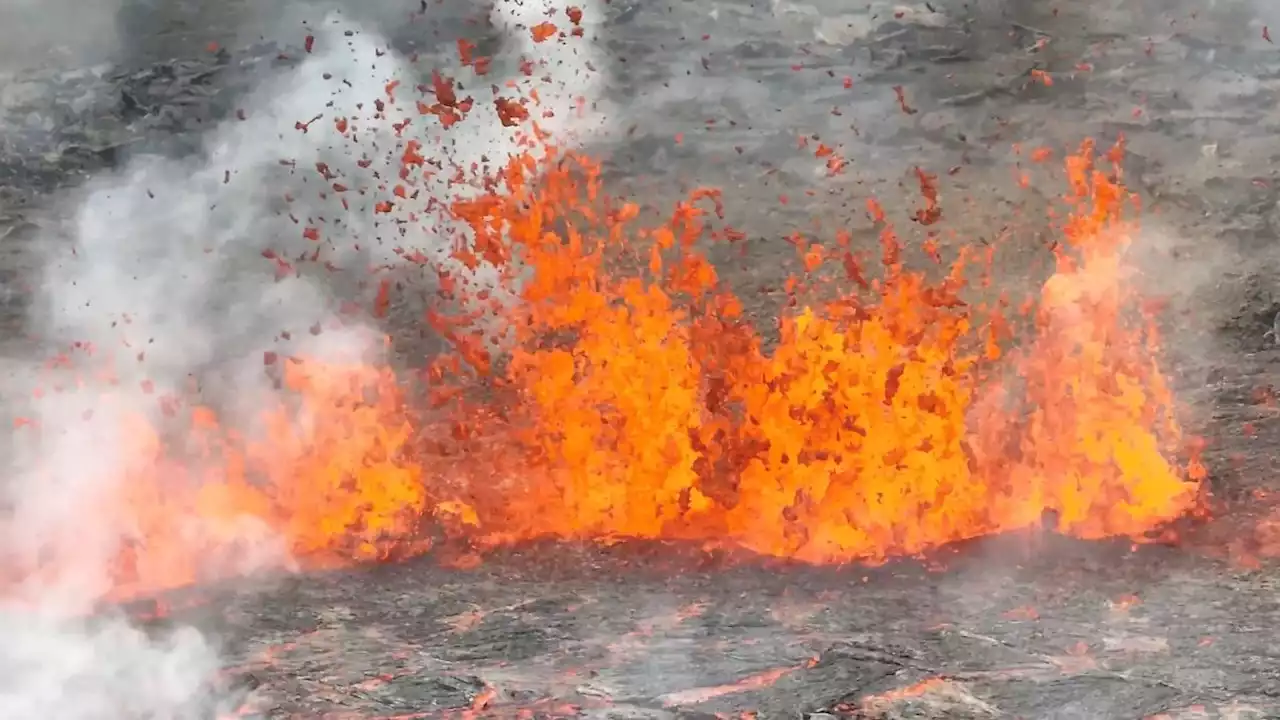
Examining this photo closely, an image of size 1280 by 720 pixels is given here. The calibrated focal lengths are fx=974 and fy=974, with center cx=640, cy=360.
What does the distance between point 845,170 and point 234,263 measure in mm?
2235

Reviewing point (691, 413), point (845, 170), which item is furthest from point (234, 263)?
point (845, 170)

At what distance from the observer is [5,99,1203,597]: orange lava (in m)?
3.51

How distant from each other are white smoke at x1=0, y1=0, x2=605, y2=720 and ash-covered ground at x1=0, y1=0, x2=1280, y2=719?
0.43 ft

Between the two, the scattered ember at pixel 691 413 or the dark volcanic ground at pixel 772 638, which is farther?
the scattered ember at pixel 691 413

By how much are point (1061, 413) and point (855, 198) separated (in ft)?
3.53

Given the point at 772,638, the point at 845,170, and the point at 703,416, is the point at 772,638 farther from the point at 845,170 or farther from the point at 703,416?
the point at 845,170

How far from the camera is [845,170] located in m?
3.50

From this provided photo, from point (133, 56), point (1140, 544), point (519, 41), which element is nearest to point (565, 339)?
point (519, 41)

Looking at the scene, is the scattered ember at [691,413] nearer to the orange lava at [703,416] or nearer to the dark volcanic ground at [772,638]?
the orange lava at [703,416]

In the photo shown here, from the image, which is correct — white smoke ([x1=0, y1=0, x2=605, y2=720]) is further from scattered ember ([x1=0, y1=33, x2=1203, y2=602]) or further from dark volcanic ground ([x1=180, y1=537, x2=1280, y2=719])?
dark volcanic ground ([x1=180, y1=537, x2=1280, y2=719])

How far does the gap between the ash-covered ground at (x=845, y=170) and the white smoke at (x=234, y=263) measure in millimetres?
132

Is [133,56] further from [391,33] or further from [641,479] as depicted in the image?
[641,479]

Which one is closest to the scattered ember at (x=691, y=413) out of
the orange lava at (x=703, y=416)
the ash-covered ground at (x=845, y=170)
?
the orange lava at (x=703, y=416)

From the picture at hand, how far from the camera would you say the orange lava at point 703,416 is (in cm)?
351
